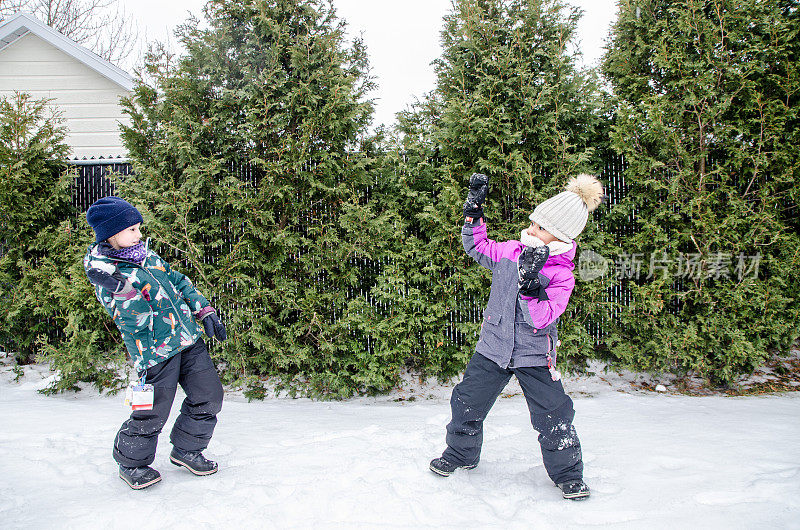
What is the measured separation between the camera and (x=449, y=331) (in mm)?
5086

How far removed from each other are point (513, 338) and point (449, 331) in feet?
7.95

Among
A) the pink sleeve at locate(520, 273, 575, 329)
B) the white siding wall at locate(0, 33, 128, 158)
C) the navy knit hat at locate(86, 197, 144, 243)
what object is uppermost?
the white siding wall at locate(0, 33, 128, 158)

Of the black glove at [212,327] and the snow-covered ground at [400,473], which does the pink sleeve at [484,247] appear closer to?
the snow-covered ground at [400,473]

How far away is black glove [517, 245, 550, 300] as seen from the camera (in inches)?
96.1

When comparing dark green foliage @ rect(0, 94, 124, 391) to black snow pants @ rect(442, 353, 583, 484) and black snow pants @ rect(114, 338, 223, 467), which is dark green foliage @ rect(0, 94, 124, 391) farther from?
black snow pants @ rect(442, 353, 583, 484)

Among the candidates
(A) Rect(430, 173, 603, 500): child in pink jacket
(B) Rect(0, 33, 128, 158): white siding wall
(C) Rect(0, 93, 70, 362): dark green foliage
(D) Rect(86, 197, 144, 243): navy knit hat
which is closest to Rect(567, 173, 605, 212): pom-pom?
(A) Rect(430, 173, 603, 500): child in pink jacket

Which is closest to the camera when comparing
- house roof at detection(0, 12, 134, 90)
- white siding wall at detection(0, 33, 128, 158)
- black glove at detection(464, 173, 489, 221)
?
black glove at detection(464, 173, 489, 221)

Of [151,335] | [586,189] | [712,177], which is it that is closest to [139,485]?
[151,335]

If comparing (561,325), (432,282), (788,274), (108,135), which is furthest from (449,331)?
(108,135)

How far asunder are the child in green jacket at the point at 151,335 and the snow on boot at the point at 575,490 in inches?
89.7

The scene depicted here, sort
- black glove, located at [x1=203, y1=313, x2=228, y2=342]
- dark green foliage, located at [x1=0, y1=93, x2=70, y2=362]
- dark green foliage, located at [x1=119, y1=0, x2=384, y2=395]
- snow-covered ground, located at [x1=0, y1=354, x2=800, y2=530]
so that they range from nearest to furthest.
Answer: snow-covered ground, located at [x1=0, y1=354, x2=800, y2=530]
black glove, located at [x1=203, y1=313, x2=228, y2=342]
dark green foliage, located at [x1=119, y1=0, x2=384, y2=395]
dark green foliage, located at [x1=0, y1=93, x2=70, y2=362]

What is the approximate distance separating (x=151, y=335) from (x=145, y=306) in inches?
7.5

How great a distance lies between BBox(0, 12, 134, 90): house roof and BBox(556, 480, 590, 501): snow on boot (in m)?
9.53

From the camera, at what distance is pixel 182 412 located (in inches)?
116
